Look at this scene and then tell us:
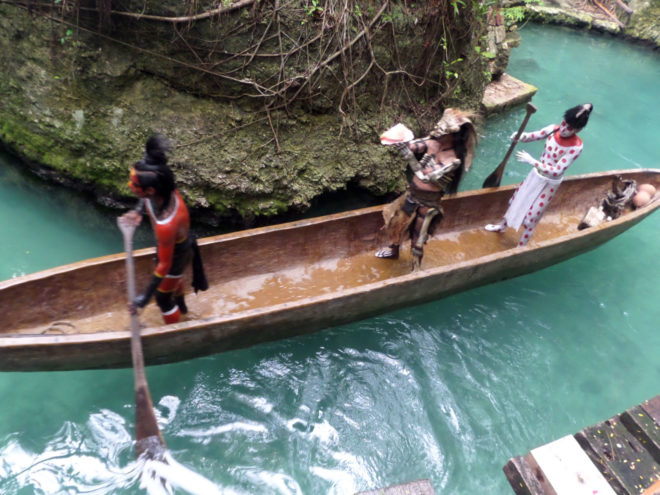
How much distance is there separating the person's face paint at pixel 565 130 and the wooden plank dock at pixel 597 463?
2.43 meters

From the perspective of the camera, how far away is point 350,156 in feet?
16.8

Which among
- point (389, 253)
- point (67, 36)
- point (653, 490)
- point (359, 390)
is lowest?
point (359, 390)

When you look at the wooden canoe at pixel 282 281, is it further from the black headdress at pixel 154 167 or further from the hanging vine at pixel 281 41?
the hanging vine at pixel 281 41

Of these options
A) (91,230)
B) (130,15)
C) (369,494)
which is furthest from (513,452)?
(130,15)

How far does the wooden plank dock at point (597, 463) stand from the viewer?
261 cm

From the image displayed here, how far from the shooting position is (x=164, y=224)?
2768 millimetres

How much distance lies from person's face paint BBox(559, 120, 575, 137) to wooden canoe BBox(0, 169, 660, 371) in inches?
43.9

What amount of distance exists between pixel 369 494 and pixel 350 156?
3659mm

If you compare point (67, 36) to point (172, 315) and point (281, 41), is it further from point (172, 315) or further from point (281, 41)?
point (172, 315)

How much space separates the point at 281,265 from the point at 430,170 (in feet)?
5.92

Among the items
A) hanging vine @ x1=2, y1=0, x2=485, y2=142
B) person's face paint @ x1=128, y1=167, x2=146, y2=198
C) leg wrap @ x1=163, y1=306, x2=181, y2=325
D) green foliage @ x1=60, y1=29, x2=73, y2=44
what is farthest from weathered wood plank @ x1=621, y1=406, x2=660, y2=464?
green foliage @ x1=60, y1=29, x2=73, y2=44

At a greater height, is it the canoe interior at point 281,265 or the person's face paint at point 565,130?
the person's face paint at point 565,130

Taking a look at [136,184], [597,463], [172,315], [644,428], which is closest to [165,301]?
[172,315]

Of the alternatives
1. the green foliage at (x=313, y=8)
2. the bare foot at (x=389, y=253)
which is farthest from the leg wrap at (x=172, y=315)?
the green foliage at (x=313, y=8)
